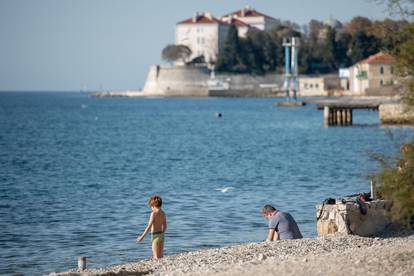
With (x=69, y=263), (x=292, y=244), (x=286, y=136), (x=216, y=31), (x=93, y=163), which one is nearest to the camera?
(x=292, y=244)

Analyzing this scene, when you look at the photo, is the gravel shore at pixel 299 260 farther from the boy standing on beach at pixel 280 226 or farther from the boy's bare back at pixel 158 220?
the boy standing on beach at pixel 280 226

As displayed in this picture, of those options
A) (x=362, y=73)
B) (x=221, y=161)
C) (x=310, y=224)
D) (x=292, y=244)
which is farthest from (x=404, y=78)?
(x=362, y=73)

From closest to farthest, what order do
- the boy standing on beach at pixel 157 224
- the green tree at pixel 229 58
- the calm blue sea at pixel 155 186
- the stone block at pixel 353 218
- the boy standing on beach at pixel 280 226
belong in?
the boy standing on beach at pixel 157 224 < the boy standing on beach at pixel 280 226 < the stone block at pixel 353 218 < the calm blue sea at pixel 155 186 < the green tree at pixel 229 58

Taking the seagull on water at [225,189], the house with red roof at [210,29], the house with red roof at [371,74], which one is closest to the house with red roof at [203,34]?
the house with red roof at [210,29]

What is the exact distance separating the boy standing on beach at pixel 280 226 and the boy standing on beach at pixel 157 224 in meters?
1.70

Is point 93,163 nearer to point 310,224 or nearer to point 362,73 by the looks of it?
point 310,224

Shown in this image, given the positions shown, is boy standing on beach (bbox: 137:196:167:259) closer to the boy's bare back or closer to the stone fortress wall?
the boy's bare back

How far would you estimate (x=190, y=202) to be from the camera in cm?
2227

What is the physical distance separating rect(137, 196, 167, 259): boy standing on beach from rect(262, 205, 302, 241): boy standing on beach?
67.0 inches

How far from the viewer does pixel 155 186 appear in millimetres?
26781

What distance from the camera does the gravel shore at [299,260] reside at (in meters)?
10.5

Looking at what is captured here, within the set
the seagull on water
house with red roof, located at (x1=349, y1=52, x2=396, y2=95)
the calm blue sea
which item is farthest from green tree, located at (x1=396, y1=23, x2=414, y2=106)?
house with red roof, located at (x1=349, y1=52, x2=396, y2=95)

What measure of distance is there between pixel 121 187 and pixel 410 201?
16842mm

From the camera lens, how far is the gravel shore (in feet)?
34.3
